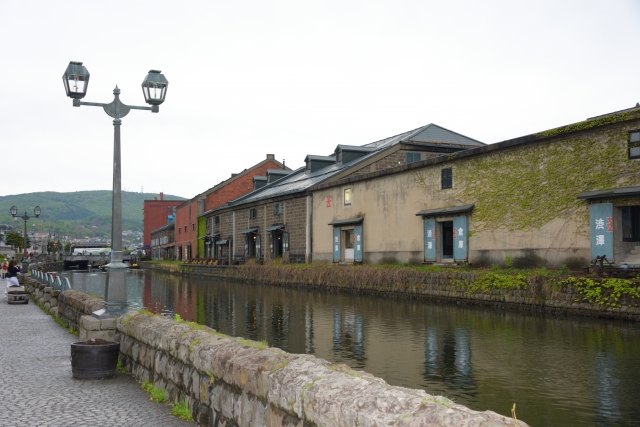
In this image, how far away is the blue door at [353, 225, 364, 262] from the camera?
31141mm

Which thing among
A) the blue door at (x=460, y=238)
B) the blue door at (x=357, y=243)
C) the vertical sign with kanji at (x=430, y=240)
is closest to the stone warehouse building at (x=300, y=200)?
the blue door at (x=357, y=243)

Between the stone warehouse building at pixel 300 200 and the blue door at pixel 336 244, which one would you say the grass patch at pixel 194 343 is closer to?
the stone warehouse building at pixel 300 200

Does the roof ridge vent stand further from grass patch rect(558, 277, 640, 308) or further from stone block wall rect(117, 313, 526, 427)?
stone block wall rect(117, 313, 526, 427)

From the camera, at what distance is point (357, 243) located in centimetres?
3138

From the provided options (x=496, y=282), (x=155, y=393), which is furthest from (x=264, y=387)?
(x=496, y=282)

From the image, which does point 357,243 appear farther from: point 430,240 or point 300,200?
point 300,200

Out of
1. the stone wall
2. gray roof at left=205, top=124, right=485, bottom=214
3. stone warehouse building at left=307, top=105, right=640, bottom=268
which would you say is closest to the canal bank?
stone warehouse building at left=307, top=105, right=640, bottom=268

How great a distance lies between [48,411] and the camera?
21.4 feet

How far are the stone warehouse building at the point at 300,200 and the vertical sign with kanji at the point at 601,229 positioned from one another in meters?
13.4

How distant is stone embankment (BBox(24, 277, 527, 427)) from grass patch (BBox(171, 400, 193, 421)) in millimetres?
72

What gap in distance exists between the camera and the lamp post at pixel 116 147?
389 inches

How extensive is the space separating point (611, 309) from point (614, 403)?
851cm

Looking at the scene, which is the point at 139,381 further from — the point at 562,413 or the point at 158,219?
the point at 158,219

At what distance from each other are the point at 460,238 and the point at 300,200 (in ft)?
53.0
